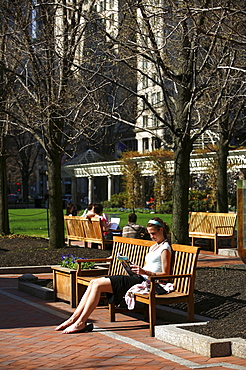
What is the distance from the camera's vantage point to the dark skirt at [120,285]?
802cm

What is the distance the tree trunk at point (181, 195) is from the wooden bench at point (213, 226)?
176 inches

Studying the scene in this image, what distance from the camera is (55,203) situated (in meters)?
15.7

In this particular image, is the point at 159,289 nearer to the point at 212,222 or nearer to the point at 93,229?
the point at 93,229

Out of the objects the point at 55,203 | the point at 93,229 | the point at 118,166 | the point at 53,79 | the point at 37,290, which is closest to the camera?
the point at 37,290

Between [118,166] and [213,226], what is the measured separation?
120 ft

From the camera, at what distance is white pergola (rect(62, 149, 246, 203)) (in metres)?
38.7

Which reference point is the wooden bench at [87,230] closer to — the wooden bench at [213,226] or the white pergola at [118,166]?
the wooden bench at [213,226]

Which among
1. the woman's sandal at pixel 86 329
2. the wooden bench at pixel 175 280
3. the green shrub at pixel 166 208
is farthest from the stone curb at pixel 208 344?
the green shrub at pixel 166 208

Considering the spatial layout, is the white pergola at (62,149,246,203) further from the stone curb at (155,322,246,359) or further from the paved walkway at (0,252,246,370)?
the stone curb at (155,322,246,359)

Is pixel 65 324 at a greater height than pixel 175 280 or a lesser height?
lesser

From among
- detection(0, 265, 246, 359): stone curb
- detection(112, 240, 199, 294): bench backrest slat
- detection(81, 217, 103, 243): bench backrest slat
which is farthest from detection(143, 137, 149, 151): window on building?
detection(0, 265, 246, 359): stone curb

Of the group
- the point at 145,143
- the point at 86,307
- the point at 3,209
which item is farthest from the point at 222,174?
the point at 145,143

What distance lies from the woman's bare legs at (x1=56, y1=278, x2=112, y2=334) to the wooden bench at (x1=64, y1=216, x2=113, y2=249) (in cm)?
778

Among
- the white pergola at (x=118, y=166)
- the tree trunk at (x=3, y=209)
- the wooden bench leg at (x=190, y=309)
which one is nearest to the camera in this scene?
the wooden bench leg at (x=190, y=309)
